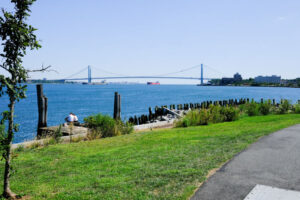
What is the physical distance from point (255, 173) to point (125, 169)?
9.36 feet

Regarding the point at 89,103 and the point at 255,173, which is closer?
the point at 255,173

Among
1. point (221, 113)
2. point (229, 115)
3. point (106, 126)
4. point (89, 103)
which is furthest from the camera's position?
point (89, 103)

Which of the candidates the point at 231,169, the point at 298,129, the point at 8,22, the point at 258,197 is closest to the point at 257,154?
the point at 231,169

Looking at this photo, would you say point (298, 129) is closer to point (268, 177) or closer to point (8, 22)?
point (268, 177)

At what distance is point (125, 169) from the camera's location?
20.1ft

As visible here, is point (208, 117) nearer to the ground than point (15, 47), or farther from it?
nearer to the ground

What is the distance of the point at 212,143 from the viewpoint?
8469 mm

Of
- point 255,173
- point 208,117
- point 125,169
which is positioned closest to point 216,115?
point 208,117

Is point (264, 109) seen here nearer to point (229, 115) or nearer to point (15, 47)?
point (229, 115)

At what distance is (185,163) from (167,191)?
5.27 feet

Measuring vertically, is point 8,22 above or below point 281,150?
above

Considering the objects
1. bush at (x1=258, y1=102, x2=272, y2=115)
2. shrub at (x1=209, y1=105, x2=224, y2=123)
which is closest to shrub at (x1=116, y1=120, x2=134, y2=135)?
shrub at (x1=209, y1=105, x2=224, y2=123)

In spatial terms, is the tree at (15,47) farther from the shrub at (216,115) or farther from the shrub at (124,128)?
the shrub at (216,115)

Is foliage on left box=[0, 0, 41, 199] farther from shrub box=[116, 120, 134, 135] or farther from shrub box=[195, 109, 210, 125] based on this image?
shrub box=[195, 109, 210, 125]
